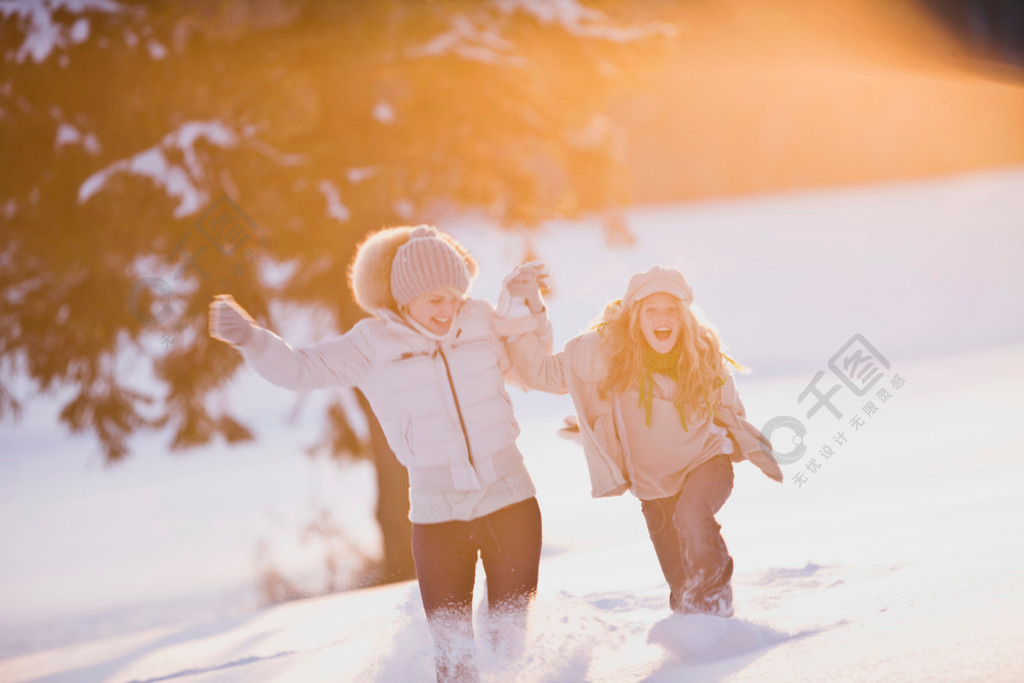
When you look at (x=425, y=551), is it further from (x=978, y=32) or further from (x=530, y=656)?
(x=978, y=32)

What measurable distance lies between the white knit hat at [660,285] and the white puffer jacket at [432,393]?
0.63 meters

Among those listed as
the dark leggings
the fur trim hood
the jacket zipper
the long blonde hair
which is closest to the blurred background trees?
the fur trim hood

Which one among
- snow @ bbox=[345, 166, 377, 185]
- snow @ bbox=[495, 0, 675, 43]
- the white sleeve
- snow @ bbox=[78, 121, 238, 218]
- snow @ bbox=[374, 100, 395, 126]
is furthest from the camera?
snow @ bbox=[495, 0, 675, 43]

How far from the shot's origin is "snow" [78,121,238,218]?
291 inches

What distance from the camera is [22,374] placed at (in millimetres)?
8773

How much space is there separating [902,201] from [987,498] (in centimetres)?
3139

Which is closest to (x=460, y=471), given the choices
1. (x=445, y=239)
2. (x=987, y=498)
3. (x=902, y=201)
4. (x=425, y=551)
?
(x=425, y=551)

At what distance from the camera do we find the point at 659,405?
3.90 meters

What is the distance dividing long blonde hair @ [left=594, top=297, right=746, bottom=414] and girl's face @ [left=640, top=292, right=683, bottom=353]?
0.03 metres

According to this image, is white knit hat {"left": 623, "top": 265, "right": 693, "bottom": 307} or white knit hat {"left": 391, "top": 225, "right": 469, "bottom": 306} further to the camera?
white knit hat {"left": 623, "top": 265, "right": 693, "bottom": 307}

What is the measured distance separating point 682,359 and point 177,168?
504cm

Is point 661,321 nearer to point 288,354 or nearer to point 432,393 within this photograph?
point 432,393

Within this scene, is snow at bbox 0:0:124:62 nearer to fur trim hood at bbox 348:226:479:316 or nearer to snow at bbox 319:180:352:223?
snow at bbox 319:180:352:223

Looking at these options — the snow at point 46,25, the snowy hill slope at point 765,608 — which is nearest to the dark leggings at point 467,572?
the snowy hill slope at point 765,608
